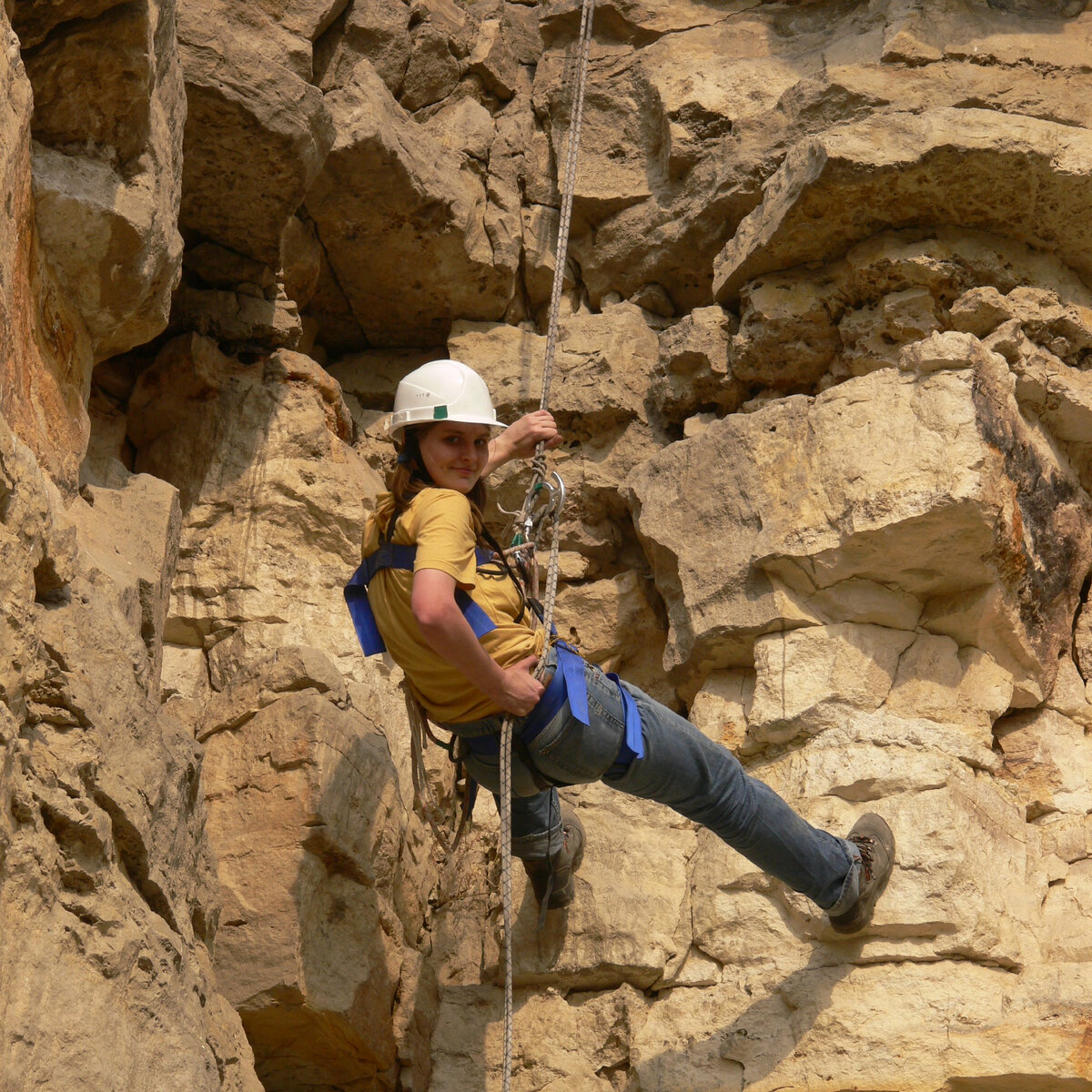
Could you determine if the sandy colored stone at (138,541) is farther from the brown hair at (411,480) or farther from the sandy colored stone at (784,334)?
the sandy colored stone at (784,334)

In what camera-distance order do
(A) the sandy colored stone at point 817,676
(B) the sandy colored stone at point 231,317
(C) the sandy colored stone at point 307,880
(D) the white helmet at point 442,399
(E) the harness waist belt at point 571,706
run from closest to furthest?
(E) the harness waist belt at point 571,706
(D) the white helmet at point 442,399
(C) the sandy colored stone at point 307,880
(A) the sandy colored stone at point 817,676
(B) the sandy colored stone at point 231,317

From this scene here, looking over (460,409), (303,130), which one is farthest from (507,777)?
(303,130)

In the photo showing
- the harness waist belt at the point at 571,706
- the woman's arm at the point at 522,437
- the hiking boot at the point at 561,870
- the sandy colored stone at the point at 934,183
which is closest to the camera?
the harness waist belt at the point at 571,706

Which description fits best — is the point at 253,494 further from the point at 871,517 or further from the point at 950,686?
the point at 950,686

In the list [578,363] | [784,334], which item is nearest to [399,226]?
[578,363]

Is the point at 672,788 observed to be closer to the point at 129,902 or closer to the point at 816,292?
the point at 129,902

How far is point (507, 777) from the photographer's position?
4.43m

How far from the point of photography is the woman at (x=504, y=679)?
434cm

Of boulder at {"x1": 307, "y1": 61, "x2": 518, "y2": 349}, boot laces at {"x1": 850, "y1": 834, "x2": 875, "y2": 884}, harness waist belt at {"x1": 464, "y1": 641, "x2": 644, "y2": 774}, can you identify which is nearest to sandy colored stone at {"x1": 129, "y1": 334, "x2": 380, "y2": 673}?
boulder at {"x1": 307, "y1": 61, "x2": 518, "y2": 349}

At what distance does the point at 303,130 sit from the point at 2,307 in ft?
8.12

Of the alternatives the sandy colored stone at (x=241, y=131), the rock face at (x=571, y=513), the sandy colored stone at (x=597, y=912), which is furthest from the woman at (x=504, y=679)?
the sandy colored stone at (x=241, y=131)

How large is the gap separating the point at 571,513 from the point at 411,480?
2.51 m

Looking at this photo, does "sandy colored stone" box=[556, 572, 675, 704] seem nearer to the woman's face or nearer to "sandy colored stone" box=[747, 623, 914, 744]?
"sandy colored stone" box=[747, 623, 914, 744]

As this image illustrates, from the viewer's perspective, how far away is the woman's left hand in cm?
493
